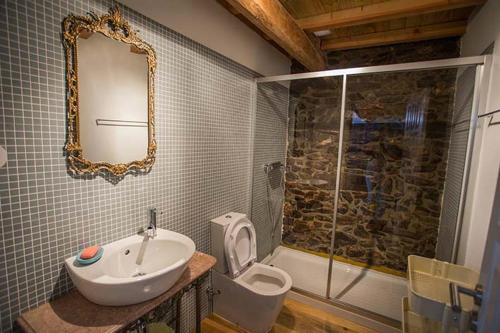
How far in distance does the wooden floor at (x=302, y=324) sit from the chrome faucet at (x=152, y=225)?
107cm

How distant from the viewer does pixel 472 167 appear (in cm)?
165

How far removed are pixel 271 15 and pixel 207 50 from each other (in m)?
0.54

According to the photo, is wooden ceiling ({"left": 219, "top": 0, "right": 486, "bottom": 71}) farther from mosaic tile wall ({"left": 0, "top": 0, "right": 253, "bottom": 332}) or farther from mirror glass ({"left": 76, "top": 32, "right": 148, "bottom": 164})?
mirror glass ({"left": 76, "top": 32, "right": 148, "bottom": 164})

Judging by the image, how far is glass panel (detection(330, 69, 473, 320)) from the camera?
2334 millimetres

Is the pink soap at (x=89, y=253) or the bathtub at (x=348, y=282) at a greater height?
the pink soap at (x=89, y=253)

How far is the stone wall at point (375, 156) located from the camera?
238cm

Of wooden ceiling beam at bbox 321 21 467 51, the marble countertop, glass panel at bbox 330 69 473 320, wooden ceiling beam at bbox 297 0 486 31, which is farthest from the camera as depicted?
glass panel at bbox 330 69 473 320

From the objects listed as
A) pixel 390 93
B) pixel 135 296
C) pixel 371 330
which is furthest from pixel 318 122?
pixel 135 296

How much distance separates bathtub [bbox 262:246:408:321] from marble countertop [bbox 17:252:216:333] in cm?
185

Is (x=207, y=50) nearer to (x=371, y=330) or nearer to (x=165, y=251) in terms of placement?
(x=165, y=251)

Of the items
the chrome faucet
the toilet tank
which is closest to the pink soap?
the chrome faucet

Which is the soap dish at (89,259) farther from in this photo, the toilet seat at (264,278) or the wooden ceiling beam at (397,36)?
the wooden ceiling beam at (397,36)

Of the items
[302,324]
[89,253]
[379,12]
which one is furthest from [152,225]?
[379,12]

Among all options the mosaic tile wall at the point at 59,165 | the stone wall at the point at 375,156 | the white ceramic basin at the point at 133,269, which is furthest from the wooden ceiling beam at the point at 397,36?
the white ceramic basin at the point at 133,269
